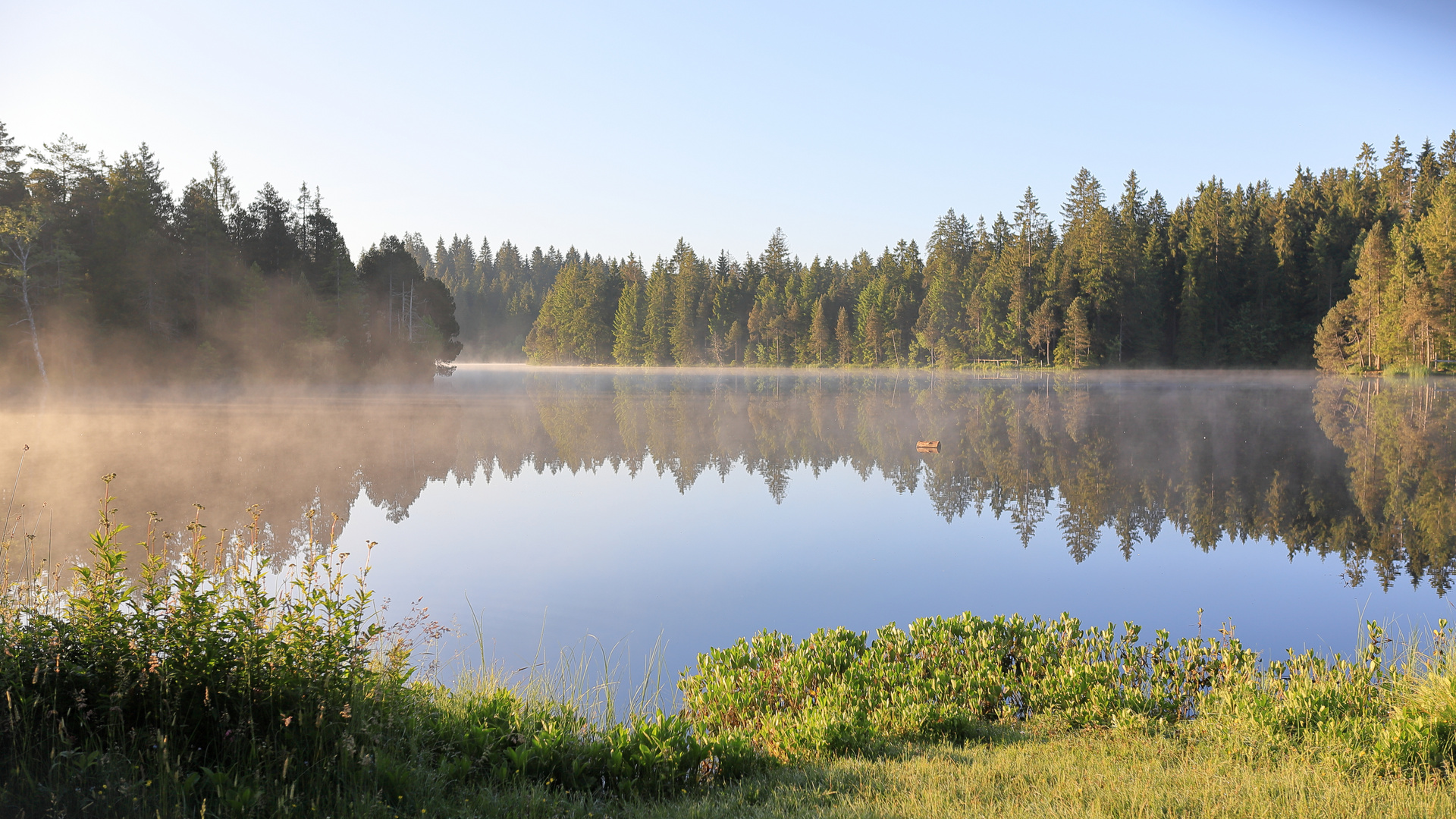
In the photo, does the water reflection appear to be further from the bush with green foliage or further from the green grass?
the bush with green foliage

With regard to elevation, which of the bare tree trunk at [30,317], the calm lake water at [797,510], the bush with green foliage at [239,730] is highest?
the bare tree trunk at [30,317]

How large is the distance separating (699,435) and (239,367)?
3630 centimetres

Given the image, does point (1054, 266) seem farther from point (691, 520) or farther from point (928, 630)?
point (928, 630)

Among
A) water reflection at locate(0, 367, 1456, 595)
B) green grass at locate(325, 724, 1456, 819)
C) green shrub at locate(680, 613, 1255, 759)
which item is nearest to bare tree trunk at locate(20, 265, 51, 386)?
water reflection at locate(0, 367, 1456, 595)

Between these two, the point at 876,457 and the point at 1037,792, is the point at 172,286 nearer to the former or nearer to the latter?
the point at 876,457

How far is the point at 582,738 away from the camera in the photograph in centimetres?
561

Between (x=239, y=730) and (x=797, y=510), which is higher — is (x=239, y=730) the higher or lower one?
the higher one

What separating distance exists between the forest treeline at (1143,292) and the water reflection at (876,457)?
25.1 m

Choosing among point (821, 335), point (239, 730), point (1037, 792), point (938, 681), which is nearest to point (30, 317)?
point (239, 730)

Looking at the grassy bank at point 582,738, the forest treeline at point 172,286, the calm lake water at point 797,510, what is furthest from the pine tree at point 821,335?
the grassy bank at point 582,738

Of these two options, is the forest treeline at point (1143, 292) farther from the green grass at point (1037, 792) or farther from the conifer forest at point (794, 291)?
the green grass at point (1037, 792)

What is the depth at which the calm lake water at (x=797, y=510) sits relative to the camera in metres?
11.1

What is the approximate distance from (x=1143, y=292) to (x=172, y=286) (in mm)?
81005

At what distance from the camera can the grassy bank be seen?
427cm
